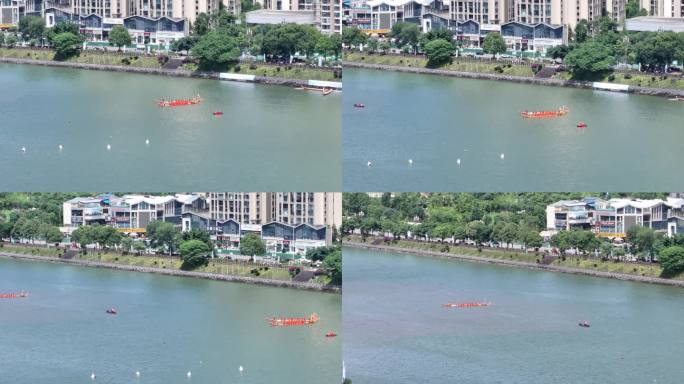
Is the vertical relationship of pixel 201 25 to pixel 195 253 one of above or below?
above

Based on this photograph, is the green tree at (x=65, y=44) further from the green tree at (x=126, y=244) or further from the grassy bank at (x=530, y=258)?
the grassy bank at (x=530, y=258)

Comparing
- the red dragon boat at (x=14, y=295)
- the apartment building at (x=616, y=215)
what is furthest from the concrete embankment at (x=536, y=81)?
the red dragon boat at (x=14, y=295)

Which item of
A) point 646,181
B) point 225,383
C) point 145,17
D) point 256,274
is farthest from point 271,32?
point 225,383

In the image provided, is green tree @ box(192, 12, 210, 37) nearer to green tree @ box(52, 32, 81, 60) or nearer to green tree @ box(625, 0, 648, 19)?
green tree @ box(52, 32, 81, 60)

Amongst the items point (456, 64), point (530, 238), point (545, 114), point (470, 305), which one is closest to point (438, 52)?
point (456, 64)

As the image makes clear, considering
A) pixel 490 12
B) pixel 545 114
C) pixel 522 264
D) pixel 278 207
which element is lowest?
pixel 522 264

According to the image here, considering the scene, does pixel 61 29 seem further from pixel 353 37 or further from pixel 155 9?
pixel 353 37

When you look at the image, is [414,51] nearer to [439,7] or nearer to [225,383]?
[439,7]
